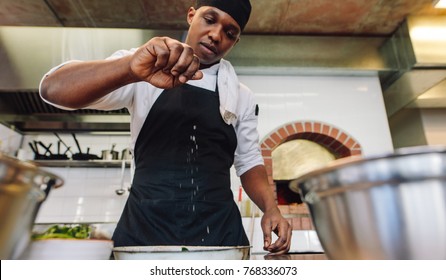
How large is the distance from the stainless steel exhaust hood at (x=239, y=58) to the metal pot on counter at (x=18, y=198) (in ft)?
6.03

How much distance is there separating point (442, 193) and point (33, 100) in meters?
2.32

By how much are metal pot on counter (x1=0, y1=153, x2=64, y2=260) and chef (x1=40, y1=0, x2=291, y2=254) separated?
30 cm

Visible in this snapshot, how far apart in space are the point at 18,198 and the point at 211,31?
735mm

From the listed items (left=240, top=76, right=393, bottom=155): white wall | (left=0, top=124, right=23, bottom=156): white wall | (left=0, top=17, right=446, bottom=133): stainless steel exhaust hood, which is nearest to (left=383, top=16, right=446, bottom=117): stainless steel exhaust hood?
(left=0, top=17, right=446, bottom=133): stainless steel exhaust hood

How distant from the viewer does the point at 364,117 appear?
2.30m

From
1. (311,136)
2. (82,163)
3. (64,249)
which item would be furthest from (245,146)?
(82,163)

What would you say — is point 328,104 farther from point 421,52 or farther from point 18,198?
point 18,198

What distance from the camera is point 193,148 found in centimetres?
84

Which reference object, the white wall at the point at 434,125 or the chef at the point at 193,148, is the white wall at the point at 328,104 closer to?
the white wall at the point at 434,125

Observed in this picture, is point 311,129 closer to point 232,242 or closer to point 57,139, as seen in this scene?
point 232,242

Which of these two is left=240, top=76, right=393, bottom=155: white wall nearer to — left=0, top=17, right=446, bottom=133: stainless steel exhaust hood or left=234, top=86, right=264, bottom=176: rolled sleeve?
left=0, top=17, right=446, bottom=133: stainless steel exhaust hood

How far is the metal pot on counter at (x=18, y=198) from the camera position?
0.25m

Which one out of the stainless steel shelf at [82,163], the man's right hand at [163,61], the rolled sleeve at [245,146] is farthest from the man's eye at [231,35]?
the stainless steel shelf at [82,163]
